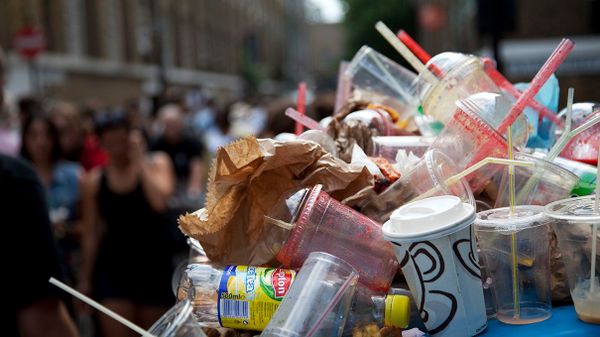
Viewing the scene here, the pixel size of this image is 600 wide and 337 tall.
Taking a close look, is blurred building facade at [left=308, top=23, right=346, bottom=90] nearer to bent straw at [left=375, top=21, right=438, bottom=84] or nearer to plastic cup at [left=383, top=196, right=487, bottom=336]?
bent straw at [left=375, top=21, right=438, bottom=84]

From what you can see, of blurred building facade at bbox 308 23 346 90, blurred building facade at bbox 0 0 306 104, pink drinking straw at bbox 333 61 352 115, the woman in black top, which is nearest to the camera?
pink drinking straw at bbox 333 61 352 115

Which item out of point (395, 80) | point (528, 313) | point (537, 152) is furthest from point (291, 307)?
point (395, 80)

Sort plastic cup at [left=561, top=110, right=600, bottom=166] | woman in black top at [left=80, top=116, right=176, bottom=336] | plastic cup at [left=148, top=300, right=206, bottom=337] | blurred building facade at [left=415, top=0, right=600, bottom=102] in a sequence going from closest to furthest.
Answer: plastic cup at [left=148, top=300, right=206, bottom=337], plastic cup at [left=561, top=110, right=600, bottom=166], woman in black top at [left=80, top=116, right=176, bottom=336], blurred building facade at [left=415, top=0, right=600, bottom=102]

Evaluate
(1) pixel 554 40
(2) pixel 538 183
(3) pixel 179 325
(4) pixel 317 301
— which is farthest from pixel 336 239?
(1) pixel 554 40

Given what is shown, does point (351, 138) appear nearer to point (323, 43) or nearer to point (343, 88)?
point (343, 88)

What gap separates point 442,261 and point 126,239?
11.7ft

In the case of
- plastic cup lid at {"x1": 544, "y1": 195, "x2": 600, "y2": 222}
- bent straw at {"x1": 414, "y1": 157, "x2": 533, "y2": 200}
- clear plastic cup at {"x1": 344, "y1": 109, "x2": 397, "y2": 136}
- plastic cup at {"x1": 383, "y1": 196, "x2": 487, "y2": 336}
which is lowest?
plastic cup at {"x1": 383, "y1": 196, "x2": 487, "y2": 336}

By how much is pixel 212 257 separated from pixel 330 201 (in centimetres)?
34

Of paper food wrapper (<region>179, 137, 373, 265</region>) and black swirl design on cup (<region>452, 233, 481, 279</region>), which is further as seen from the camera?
paper food wrapper (<region>179, 137, 373, 265</region>)

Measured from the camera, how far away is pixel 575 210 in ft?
4.99

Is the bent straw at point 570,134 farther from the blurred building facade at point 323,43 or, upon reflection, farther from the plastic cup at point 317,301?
the blurred building facade at point 323,43

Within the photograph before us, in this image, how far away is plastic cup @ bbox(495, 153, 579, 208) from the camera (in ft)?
5.72

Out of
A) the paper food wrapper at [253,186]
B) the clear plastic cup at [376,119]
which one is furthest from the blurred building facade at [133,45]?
the paper food wrapper at [253,186]

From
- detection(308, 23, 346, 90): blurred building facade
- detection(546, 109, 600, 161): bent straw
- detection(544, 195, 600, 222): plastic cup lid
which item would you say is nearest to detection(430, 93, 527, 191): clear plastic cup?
detection(546, 109, 600, 161): bent straw
